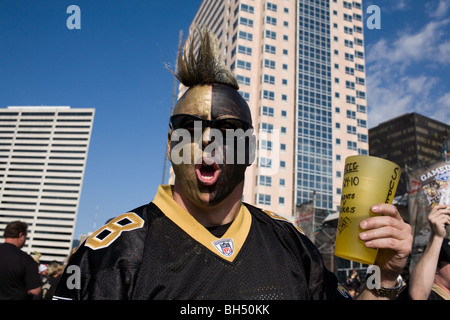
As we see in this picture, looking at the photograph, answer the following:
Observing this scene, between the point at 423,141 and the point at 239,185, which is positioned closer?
the point at 239,185

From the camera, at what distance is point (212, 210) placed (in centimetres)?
217

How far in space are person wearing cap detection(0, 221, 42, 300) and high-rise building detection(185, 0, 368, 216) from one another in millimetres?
40839

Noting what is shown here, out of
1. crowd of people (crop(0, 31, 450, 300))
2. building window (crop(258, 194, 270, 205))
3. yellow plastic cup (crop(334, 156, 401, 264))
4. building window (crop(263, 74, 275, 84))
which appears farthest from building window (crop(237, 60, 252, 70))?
yellow plastic cup (crop(334, 156, 401, 264))

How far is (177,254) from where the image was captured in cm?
187

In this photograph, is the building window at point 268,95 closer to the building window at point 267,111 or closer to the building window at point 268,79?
the building window at point 268,79

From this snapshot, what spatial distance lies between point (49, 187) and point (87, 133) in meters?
32.4

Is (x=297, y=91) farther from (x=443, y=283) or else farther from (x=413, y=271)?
(x=413, y=271)

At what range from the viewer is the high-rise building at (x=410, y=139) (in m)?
88.9

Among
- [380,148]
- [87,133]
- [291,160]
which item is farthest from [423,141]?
[87,133]

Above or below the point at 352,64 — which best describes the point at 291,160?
below

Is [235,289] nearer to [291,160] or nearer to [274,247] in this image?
[274,247]

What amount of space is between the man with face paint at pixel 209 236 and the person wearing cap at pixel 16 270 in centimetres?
411

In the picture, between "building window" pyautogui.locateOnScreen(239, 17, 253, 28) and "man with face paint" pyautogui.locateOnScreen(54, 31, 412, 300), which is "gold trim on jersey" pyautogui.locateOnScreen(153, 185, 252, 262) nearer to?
"man with face paint" pyautogui.locateOnScreen(54, 31, 412, 300)
